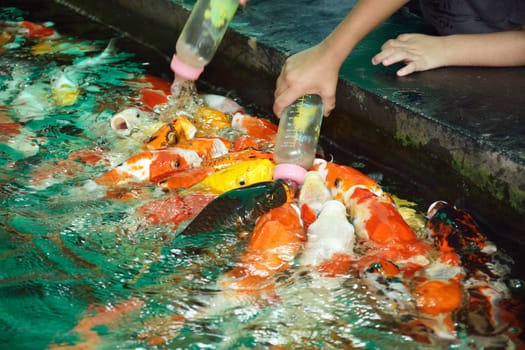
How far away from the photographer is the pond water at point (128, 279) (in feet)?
8.77

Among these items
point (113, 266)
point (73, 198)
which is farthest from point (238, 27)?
point (113, 266)

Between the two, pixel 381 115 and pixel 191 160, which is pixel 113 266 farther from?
pixel 381 115

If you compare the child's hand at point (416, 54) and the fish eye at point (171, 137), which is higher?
the child's hand at point (416, 54)

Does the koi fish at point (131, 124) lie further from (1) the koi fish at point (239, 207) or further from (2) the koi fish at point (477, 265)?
(2) the koi fish at point (477, 265)

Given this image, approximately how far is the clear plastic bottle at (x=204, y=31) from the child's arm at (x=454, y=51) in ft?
2.83

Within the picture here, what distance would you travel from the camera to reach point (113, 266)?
3.03m

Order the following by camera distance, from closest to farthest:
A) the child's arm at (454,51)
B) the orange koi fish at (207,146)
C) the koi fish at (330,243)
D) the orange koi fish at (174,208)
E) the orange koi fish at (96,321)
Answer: the orange koi fish at (96,321), the koi fish at (330,243), the orange koi fish at (174,208), the child's arm at (454,51), the orange koi fish at (207,146)

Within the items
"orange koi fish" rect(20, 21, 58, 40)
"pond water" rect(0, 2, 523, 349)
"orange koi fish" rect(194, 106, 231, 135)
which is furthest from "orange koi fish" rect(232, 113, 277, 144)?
"orange koi fish" rect(20, 21, 58, 40)

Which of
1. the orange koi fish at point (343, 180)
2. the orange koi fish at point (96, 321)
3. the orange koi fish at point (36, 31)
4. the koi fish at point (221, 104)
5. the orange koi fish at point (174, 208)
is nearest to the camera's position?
the orange koi fish at point (96, 321)

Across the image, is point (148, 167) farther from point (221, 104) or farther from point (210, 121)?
point (221, 104)

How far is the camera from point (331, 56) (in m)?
3.59

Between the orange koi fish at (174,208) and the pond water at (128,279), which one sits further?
the orange koi fish at (174,208)

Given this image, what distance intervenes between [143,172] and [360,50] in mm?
1428

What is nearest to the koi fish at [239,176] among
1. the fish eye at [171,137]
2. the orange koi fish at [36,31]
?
the fish eye at [171,137]
